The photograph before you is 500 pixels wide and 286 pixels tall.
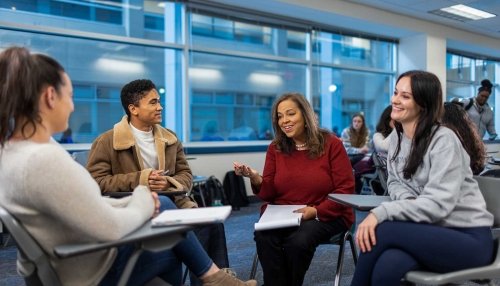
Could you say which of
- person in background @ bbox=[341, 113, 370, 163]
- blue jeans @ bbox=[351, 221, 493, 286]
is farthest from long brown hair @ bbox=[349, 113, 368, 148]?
blue jeans @ bbox=[351, 221, 493, 286]

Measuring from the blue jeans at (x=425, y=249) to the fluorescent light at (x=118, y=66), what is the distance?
178 inches

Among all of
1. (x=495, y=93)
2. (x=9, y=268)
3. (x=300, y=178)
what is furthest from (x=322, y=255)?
(x=495, y=93)

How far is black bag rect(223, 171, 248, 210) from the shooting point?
5168mm

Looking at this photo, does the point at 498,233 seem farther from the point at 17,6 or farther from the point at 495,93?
the point at 495,93

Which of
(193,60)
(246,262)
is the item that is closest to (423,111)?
(246,262)

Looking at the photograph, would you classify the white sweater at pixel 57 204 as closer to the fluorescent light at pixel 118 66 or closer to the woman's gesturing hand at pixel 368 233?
the woman's gesturing hand at pixel 368 233

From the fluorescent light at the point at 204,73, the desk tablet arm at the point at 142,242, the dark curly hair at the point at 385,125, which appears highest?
the fluorescent light at the point at 204,73

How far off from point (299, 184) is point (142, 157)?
2.53ft

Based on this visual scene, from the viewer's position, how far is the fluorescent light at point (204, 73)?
18.4ft

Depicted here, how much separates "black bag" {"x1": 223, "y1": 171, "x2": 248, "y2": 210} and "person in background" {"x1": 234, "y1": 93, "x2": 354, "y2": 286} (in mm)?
3029

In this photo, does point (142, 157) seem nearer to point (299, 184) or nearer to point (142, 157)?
point (142, 157)

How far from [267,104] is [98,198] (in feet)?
18.0

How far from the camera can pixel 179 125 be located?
549cm

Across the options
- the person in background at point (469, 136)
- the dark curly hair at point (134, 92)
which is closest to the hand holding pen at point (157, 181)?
the dark curly hair at point (134, 92)
